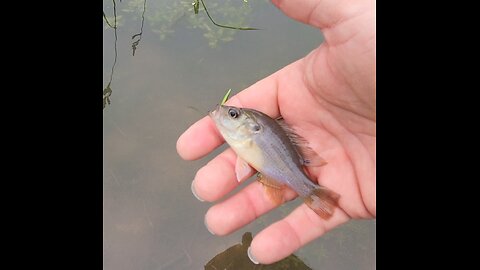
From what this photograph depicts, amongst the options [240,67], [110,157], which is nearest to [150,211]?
[110,157]

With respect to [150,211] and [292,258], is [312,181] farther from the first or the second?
[150,211]

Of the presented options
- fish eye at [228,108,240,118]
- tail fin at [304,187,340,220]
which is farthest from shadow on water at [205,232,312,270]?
fish eye at [228,108,240,118]

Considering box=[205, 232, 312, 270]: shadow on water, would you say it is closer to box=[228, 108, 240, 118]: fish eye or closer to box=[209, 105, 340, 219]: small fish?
box=[209, 105, 340, 219]: small fish

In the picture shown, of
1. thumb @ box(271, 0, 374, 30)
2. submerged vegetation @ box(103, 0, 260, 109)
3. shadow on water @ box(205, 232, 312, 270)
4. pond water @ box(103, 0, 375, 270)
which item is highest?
thumb @ box(271, 0, 374, 30)

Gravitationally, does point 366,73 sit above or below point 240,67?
above

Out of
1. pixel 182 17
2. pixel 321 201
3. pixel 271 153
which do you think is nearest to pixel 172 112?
pixel 182 17

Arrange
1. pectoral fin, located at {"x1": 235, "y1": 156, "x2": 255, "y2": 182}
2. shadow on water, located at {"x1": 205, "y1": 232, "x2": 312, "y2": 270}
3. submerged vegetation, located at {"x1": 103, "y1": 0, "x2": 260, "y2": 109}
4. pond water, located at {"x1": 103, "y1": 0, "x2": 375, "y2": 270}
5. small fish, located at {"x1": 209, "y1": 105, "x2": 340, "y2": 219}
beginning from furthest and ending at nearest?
submerged vegetation, located at {"x1": 103, "y1": 0, "x2": 260, "y2": 109} < pond water, located at {"x1": 103, "y1": 0, "x2": 375, "y2": 270} < shadow on water, located at {"x1": 205, "y1": 232, "x2": 312, "y2": 270} < pectoral fin, located at {"x1": 235, "y1": 156, "x2": 255, "y2": 182} < small fish, located at {"x1": 209, "y1": 105, "x2": 340, "y2": 219}
